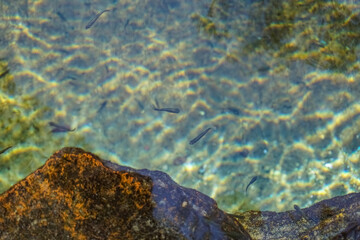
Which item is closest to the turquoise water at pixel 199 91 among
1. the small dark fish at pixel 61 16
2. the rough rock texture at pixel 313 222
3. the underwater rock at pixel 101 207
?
the small dark fish at pixel 61 16

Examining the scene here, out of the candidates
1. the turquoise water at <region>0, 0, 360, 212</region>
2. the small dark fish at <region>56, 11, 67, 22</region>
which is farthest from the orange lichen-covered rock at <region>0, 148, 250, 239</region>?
the small dark fish at <region>56, 11, 67, 22</region>

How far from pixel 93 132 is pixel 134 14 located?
2.64 meters

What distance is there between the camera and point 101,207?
3.06 m

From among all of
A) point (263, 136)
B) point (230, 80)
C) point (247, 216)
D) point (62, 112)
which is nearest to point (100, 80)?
point (62, 112)

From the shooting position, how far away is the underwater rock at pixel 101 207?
3.01 m

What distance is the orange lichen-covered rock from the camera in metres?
3.01

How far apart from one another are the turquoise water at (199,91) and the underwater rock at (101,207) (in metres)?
2.06

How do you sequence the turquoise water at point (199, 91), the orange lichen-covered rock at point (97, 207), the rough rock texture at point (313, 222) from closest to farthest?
the orange lichen-covered rock at point (97, 207) < the rough rock texture at point (313, 222) < the turquoise water at point (199, 91)

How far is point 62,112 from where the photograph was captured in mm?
5680

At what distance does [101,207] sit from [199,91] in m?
3.31

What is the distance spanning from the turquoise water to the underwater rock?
6.76ft

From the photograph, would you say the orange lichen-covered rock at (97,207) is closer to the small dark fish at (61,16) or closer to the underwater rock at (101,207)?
the underwater rock at (101,207)

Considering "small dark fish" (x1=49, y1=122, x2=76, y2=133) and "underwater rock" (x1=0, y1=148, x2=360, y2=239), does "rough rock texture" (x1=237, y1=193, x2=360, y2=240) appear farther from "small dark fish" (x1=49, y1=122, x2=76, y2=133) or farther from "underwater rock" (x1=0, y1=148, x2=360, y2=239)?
"small dark fish" (x1=49, y1=122, x2=76, y2=133)

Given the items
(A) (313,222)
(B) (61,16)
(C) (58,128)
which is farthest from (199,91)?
(B) (61,16)
